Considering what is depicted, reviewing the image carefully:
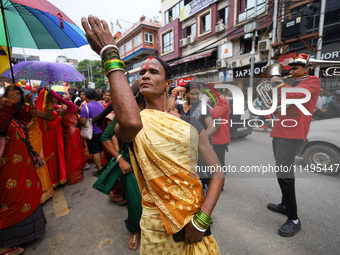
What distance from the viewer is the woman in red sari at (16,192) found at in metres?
2.02

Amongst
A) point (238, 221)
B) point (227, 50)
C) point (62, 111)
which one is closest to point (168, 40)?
point (227, 50)

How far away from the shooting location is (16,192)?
6.77 ft

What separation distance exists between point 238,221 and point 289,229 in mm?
588

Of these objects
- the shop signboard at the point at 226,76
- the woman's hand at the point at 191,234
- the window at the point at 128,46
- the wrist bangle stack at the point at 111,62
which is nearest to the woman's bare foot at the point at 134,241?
the woman's hand at the point at 191,234

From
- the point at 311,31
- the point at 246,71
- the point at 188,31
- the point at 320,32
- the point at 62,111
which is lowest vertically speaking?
the point at 62,111

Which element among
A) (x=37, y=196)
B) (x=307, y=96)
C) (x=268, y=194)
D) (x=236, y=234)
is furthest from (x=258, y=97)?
(x=37, y=196)

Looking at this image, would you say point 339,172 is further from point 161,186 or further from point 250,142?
point 161,186

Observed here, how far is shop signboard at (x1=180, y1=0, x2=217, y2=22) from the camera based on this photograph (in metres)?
16.2

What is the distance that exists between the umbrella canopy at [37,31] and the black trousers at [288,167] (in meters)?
3.07

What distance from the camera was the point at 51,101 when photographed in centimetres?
301

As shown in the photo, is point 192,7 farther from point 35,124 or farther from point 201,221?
point 201,221

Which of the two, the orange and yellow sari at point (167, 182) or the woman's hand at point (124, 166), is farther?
the woman's hand at point (124, 166)

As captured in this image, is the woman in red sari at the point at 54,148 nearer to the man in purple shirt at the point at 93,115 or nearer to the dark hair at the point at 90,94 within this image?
the man in purple shirt at the point at 93,115

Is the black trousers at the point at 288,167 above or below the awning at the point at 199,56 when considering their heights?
below
